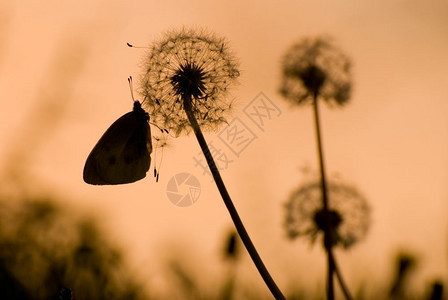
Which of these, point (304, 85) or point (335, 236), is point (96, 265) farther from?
point (304, 85)

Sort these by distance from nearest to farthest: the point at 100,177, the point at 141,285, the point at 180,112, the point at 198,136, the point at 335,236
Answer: the point at 198,136 → the point at 180,112 → the point at 100,177 → the point at 335,236 → the point at 141,285

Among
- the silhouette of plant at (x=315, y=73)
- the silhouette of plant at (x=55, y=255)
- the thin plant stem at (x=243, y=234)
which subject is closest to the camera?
the thin plant stem at (x=243, y=234)

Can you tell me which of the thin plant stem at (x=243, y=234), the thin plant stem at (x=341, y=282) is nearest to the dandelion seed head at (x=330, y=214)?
the thin plant stem at (x=341, y=282)

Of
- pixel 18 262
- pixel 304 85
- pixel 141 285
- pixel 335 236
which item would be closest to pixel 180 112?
pixel 304 85

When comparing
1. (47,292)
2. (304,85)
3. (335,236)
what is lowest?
(47,292)

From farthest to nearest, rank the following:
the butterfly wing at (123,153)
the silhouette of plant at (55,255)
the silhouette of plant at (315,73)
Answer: the silhouette of plant at (55,255) → the silhouette of plant at (315,73) → the butterfly wing at (123,153)

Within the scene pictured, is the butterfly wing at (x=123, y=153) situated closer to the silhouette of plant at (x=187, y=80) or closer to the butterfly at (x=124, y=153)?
the butterfly at (x=124, y=153)

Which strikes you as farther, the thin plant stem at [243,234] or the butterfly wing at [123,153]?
the butterfly wing at [123,153]
